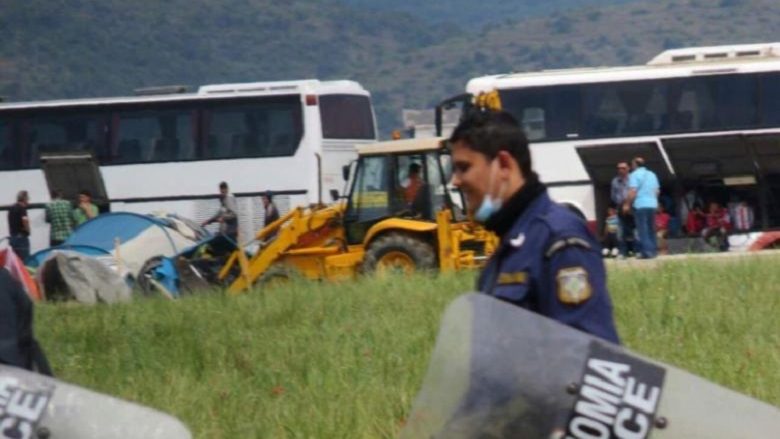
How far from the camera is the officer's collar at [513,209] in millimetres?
5156

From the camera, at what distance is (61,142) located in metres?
36.2

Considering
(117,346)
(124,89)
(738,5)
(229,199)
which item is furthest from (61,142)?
(738,5)

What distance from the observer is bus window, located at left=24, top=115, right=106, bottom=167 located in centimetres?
3622

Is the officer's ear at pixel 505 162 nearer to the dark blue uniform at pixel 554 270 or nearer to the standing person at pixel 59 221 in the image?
the dark blue uniform at pixel 554 270

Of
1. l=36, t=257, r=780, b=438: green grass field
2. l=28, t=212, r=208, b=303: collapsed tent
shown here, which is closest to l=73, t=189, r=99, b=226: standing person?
l=28, t=212, r=208, b=303: collapsed tent

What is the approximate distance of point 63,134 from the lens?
36281 mm

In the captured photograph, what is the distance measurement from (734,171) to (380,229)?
9.36 meters

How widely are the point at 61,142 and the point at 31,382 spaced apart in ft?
104

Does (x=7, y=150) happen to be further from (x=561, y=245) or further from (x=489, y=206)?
(x=561, y=245)

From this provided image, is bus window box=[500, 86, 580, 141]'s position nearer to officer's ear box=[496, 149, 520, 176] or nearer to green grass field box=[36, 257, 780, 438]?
green grass field box=[36, 257, 780, 438]

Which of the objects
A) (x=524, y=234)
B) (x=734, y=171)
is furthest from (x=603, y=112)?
(x=524, y=234)

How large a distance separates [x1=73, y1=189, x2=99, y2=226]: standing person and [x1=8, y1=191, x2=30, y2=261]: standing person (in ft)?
3.78

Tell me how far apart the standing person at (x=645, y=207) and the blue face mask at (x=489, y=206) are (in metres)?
22.5

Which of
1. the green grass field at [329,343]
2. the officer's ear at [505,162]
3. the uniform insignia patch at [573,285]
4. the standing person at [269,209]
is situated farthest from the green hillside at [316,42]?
the uniform insignia patch at [573,285]
